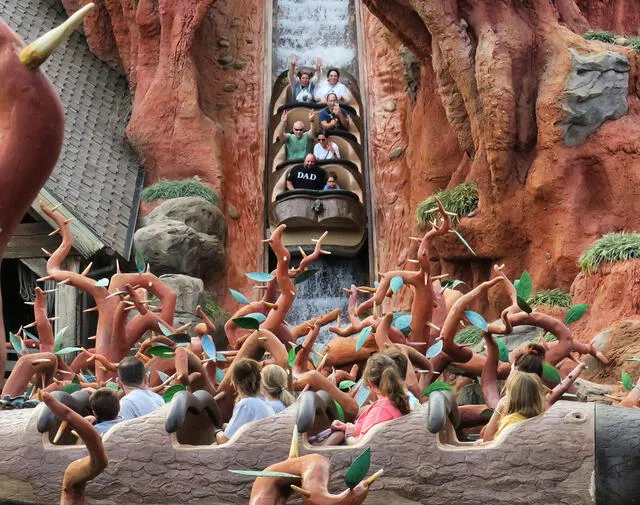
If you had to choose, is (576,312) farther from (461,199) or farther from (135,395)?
(461,199)

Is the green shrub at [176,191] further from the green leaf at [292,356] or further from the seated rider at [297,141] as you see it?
the green leaf at [292,356]

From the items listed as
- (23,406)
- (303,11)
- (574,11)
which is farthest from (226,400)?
(303,11)

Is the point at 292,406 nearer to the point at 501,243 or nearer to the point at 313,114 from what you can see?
the point at 501,243

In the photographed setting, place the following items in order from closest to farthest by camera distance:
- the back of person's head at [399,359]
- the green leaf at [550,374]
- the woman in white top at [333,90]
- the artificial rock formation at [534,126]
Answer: the back of person's head at [399,359] → the green leaf at [550,374] → the artificial rock formation at [534,126] → the woman in white top at [333,90]

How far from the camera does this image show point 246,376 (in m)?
6.71

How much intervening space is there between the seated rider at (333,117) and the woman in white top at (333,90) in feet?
0.77

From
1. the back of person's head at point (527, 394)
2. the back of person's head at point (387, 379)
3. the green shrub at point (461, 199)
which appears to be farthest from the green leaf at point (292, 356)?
the green shrub at point (461, 199)

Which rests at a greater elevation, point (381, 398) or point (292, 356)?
point (292, 356)

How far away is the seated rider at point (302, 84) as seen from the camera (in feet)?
58.3

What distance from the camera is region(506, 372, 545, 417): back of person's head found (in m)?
6.32

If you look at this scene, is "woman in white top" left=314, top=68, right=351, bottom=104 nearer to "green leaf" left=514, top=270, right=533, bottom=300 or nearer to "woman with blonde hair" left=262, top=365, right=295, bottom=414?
"green leaf" left=514, top=270, right=533, bottom=300

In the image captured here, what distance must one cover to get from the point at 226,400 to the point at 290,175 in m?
8.55

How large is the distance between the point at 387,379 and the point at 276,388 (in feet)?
2.40

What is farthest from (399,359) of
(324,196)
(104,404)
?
(324,196)
